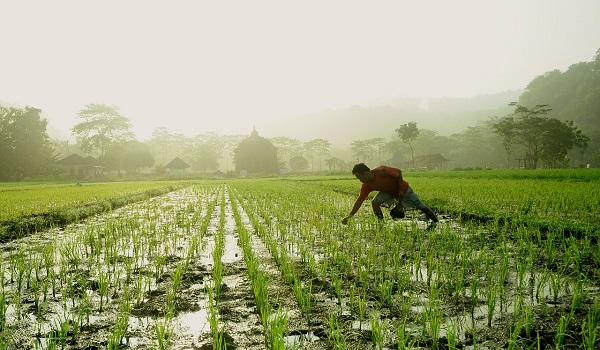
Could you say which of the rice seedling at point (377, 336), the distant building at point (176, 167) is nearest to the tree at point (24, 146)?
the distant building at point (176, 167)

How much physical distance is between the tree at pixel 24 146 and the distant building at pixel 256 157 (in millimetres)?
24348

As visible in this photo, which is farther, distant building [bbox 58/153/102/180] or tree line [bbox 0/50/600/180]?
distant building [bbox 58/153/102/180]

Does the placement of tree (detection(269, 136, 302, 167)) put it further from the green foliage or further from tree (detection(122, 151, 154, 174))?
the green foliage

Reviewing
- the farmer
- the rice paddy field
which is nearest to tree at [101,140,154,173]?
the rice paddy field

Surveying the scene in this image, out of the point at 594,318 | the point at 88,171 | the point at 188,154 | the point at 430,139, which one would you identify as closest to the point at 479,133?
the point at 430,139

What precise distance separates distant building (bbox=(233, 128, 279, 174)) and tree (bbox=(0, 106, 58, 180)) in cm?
2435

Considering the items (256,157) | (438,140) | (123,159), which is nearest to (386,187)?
(256,157)

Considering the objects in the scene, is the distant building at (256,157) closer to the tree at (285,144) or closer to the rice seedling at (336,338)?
the tree at (285,144)

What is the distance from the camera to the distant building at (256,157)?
183 feet

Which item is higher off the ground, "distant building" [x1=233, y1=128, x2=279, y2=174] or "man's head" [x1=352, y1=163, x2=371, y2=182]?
"distant building" [x1=233, y1=128, x2=279, y2=174]

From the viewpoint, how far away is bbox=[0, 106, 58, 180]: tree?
40.7m

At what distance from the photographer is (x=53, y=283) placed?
3256mm

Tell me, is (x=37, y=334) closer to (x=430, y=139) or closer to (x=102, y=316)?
(x=102, y=316)

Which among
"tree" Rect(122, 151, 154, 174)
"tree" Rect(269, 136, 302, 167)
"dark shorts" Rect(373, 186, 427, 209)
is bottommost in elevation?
"dark shorts" Rect(373, 186, 427, 209)
